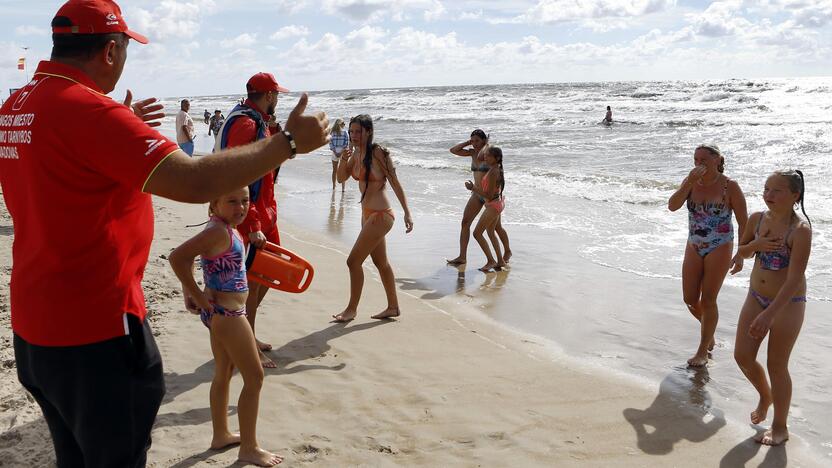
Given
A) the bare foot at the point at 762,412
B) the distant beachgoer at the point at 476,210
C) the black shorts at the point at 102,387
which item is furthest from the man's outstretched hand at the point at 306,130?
the distant beachgoer at the point at 476,210

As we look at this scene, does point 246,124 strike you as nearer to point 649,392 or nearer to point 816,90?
point 649,392

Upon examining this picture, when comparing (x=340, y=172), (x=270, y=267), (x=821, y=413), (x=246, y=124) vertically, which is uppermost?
(x=246, y=124)

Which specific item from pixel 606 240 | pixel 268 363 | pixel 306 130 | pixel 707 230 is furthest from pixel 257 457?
pixel 606 240

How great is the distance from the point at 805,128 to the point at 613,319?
25.2m

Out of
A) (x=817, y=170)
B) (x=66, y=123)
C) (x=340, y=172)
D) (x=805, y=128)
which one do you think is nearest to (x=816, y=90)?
(x=805, y=128)

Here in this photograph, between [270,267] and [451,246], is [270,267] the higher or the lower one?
the higher one

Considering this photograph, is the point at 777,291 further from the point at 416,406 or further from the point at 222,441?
the point at 222,441

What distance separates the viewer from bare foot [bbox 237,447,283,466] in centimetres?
396

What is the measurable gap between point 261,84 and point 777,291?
12.0 ft

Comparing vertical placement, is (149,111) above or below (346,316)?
above

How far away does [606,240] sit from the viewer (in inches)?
426

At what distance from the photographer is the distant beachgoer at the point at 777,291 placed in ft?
14.3

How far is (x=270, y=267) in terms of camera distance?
4.72 m

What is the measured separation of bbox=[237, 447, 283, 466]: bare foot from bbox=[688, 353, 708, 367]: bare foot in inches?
138
